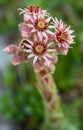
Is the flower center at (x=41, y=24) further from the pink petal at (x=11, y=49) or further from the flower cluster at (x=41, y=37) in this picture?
the pink petal at (x=11, y=49)

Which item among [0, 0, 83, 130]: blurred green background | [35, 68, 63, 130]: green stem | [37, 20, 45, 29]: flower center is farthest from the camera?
[0, 0, 83, 130]: blurred green background

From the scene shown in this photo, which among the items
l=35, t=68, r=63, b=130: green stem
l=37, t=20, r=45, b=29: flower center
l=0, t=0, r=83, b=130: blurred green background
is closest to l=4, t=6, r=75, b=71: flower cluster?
l=37, t=20, r=45, b=29: flower center

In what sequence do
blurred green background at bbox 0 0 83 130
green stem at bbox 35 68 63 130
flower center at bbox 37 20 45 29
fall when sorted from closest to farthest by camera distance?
flower center at bbox 37 20 45 29 < green stem at bbox 35 68 63 130 < blurred green background at bbox 0 0 83 130

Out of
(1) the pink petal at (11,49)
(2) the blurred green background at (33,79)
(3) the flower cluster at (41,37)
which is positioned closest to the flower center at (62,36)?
(3) the flower cluster at (41,37)

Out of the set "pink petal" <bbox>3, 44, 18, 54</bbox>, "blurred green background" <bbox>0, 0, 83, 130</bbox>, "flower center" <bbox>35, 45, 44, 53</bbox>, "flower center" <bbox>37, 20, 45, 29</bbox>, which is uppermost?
"blurred green background" <bbox>0, 0, 83, 130</bbox>

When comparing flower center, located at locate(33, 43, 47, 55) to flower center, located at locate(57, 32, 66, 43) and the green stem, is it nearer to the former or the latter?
flower center, located at locate(57, 32, 66, 43)

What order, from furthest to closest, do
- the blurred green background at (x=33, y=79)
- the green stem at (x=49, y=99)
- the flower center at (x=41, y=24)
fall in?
1. the blurred green background at (x=33, y=79)
2. the green stem at (x=49, y=99)
3. the flower center at (x=41, y=24)
